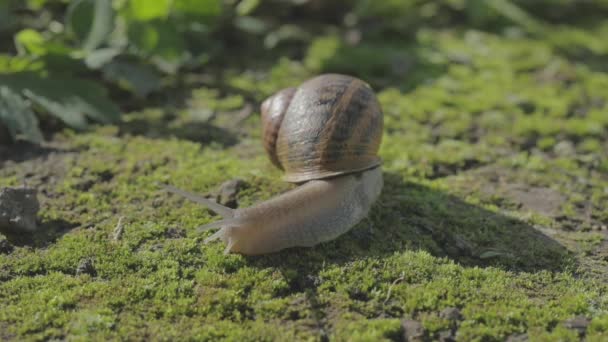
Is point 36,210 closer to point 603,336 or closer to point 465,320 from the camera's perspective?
point 465,320

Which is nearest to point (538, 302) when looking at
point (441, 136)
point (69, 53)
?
point (441, 136)

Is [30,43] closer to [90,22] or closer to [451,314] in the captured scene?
[90,22]

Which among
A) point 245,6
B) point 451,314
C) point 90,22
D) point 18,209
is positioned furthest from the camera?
point 245,6

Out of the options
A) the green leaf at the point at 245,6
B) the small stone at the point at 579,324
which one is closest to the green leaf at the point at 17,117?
the green leaf at the point at 245,6

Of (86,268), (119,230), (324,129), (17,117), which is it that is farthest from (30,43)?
(324,129)

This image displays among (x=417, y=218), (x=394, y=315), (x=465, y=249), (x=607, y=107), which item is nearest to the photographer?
(x=394, y=315)
